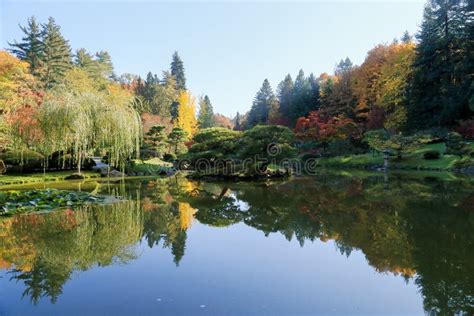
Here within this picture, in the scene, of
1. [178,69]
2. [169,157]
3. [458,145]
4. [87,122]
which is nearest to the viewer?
[87,122]

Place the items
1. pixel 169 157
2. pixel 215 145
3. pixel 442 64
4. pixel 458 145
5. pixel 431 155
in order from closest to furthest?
pixel 215 145 < pixel 458 145 < pixel 431 155 < pixel 442 64 < pixel 169 157

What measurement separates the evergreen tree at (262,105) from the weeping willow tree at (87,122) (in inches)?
1316

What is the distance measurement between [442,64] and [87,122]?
25.1 m

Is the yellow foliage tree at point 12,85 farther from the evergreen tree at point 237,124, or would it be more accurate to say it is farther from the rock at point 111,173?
the evergreen tree at point 237,124

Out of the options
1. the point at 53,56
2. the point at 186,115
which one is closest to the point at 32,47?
the point at 53,56

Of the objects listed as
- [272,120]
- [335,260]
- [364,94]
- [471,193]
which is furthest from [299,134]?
[335,260]

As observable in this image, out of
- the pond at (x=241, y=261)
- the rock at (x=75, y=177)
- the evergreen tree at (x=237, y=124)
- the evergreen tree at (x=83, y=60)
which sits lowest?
the pond at (x=241, y=261)

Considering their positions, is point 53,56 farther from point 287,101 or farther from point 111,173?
point 287,101

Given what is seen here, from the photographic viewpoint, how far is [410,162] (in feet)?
71.6

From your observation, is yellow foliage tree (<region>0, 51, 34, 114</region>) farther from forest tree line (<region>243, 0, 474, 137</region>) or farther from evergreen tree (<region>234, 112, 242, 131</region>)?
evergreen tree (<region>234, 112, 242, 131</region>)

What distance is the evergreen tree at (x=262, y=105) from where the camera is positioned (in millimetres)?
47344

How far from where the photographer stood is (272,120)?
4259 cm

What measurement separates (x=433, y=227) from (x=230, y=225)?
3.78 metres

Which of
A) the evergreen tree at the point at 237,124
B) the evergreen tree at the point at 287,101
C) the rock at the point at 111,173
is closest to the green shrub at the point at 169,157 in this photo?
the rock at the point at 111,173
